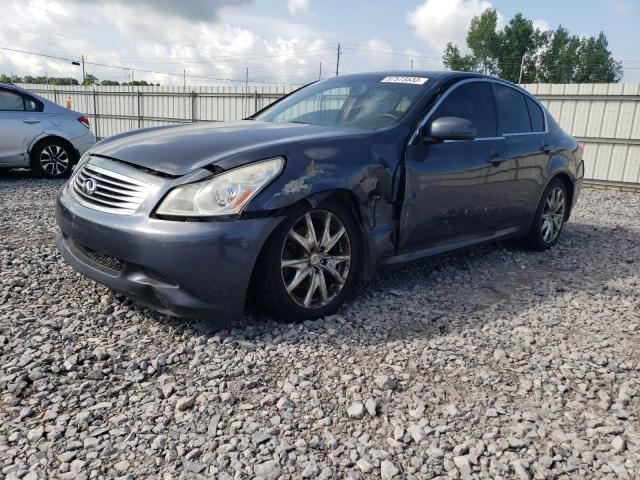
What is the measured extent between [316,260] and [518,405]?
4.33ft

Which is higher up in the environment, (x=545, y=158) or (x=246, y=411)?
(x=545, y=158)

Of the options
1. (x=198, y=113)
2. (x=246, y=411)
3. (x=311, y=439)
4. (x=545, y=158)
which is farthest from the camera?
(x=198, y=113)

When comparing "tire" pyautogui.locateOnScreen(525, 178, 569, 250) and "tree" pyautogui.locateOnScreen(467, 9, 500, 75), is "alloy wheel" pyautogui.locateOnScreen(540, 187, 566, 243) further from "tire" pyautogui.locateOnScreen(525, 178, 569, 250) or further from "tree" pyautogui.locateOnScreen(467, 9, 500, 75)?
"tree" pyautogui.locateOnScreen(467, 9, 500, 75)

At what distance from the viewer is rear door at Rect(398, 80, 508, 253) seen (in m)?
3.64

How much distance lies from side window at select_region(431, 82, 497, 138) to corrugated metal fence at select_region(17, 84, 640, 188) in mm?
7941

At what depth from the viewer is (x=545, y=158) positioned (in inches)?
199

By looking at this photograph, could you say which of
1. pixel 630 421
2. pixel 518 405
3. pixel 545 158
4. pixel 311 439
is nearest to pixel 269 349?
pixel 311 439

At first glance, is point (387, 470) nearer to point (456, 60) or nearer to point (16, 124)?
point (16, 124)

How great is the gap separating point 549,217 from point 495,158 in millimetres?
1491

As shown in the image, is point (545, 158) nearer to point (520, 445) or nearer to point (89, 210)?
point (520, 445)

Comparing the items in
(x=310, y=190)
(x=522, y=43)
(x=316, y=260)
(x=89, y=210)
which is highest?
(x=522, y=43)

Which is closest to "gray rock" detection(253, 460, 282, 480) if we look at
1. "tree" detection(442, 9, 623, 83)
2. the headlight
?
the headlight

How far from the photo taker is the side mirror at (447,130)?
358 cm

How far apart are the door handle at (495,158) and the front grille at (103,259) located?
112 inches
